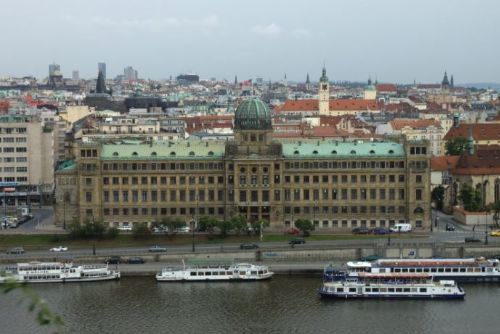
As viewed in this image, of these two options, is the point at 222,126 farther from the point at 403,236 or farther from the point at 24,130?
the point at 403,236

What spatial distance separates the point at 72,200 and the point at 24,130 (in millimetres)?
29757

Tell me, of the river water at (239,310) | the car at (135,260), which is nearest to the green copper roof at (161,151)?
the car at (135,260)

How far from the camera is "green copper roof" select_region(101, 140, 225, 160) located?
4279 inches

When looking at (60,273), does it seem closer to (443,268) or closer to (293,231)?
(293,231)

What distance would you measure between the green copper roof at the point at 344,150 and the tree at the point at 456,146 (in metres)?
44.1

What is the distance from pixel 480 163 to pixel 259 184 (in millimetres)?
29780

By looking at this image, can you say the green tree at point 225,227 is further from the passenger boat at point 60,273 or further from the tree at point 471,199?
the tree at point 471,199

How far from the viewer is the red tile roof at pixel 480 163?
120m

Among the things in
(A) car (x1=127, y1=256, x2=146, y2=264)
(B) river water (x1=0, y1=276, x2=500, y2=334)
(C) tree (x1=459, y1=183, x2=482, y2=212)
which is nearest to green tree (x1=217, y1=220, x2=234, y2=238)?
(A) car (x1=127, y1=256, x2=146, y2=264)

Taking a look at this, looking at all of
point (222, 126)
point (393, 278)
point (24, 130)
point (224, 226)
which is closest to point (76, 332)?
point (393, 278)

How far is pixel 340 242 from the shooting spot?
321ft

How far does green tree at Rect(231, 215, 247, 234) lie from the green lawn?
2.92 ft

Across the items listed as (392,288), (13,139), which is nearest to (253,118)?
(392,288)

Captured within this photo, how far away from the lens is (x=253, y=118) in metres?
108
